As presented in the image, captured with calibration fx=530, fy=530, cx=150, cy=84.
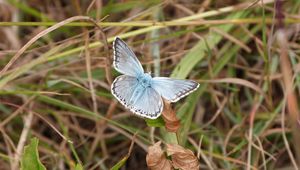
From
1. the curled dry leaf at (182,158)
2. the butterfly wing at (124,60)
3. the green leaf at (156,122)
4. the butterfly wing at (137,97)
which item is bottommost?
the curled dry leaf at (182,158)

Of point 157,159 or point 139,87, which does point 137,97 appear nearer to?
point 139,87

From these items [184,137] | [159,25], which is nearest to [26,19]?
[159,25]

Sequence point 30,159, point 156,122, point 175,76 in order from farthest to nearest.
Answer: point 175,76 < point 156,122 < point 30,159

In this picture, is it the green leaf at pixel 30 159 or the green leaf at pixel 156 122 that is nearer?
the green leaf at pixel 30 159

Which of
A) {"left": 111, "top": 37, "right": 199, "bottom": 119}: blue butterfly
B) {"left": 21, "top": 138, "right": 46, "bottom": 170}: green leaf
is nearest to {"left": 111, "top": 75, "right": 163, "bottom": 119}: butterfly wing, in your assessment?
{"left": 111, "top": 37, "right": 199, "bottom": 119}: blue butterfly

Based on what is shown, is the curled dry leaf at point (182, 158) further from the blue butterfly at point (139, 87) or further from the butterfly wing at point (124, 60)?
the butterfly wing at point (124, 60)

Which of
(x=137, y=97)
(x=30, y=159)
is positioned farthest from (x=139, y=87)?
(x=30, y=159)

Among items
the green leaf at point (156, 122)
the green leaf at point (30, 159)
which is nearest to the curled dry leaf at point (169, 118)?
the green leaf at point (156, 122)

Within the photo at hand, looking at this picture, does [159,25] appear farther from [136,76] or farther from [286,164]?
[286,164]
